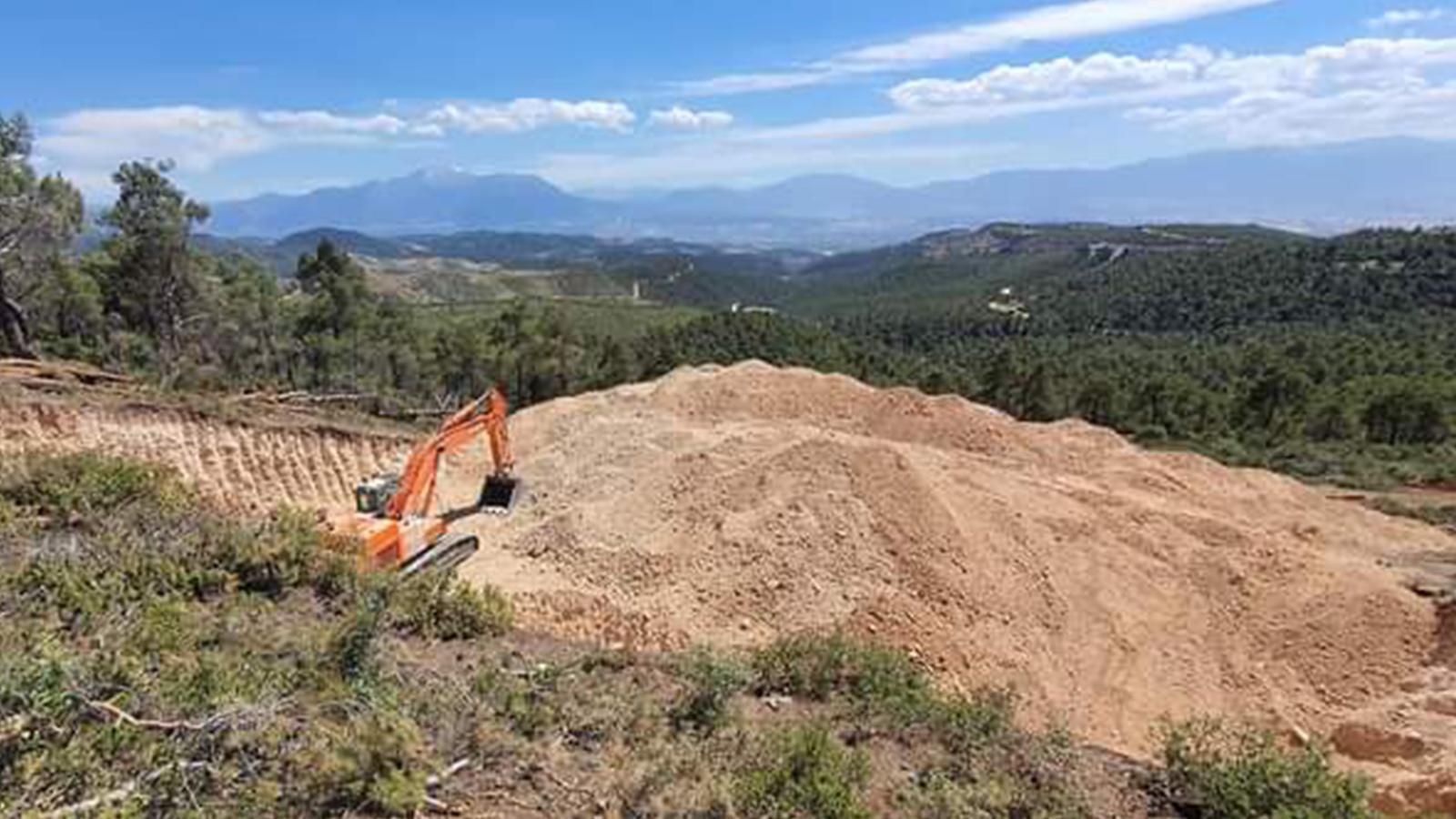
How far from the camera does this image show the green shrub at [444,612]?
9750 mm

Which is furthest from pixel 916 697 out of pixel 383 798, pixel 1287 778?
pixel 383 798

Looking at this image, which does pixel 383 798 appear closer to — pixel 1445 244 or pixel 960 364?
pixel 960 364

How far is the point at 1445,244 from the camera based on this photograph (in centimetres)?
7169

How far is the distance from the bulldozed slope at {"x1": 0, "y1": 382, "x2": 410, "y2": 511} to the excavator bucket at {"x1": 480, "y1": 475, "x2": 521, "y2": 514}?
2734 millimetres

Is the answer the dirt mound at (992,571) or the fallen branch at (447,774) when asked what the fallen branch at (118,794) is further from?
the dirt mound at (992,571)

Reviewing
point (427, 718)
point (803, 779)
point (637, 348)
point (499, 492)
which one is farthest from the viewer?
point (637, 348)

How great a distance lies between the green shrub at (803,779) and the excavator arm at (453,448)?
9301 millimetres

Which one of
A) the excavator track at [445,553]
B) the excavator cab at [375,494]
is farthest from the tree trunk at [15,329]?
the excavator track at [445,553]

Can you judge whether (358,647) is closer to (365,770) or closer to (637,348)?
(365,770)

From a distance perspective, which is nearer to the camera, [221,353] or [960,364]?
[221,353]

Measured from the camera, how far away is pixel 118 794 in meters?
5.90

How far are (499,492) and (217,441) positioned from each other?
20.9 feet

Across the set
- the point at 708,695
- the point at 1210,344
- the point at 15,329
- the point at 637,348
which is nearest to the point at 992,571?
the point at 708,695

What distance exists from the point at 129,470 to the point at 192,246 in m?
24.6
